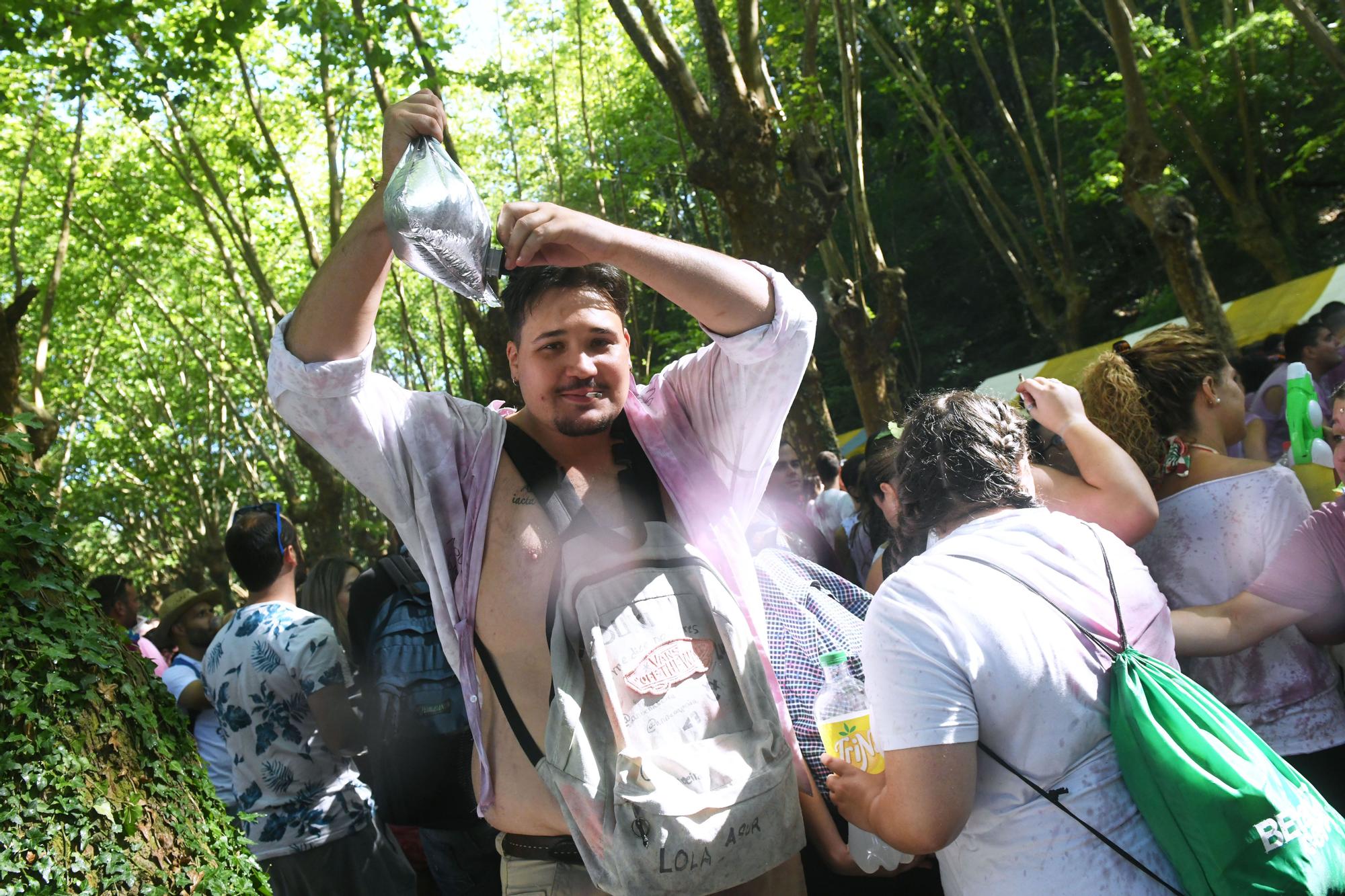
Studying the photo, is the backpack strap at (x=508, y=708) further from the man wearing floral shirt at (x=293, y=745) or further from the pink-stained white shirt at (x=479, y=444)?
the man wearing floral shirt at (x=293, y=745)

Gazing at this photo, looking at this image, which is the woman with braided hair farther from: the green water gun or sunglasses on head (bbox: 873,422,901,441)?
the green water gun

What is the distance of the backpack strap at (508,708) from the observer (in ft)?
7.00

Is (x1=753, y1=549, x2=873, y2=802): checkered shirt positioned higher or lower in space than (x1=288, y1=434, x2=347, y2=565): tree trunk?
higher

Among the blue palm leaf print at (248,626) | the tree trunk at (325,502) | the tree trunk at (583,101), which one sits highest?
the tree trunk at (583,101)

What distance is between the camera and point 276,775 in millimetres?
3682

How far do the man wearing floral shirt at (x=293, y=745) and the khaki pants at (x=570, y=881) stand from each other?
1646 mm

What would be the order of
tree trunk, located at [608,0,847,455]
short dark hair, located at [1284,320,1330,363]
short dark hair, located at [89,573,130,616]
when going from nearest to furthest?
short dark hair, located at [89,573,130,616]
short dark hair, located at [1284,320,1330,363]
tree trunk, located at [608,0,847,455]

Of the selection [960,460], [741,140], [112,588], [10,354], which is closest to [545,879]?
[960,460]

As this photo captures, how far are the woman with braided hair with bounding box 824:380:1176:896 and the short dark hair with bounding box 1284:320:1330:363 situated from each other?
525 centimetres

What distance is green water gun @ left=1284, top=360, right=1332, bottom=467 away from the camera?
388 cm

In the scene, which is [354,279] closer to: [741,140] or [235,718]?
[235,718]

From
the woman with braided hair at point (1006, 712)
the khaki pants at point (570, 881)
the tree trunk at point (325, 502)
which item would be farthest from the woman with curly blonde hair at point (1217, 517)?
the tree trunk at point (325, 502)

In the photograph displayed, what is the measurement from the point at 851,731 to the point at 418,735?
170cm

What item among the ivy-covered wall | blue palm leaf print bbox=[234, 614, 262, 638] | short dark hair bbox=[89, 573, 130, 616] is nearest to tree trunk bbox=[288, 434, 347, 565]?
short dark hair bbox=[89, 573, 130, 616]
